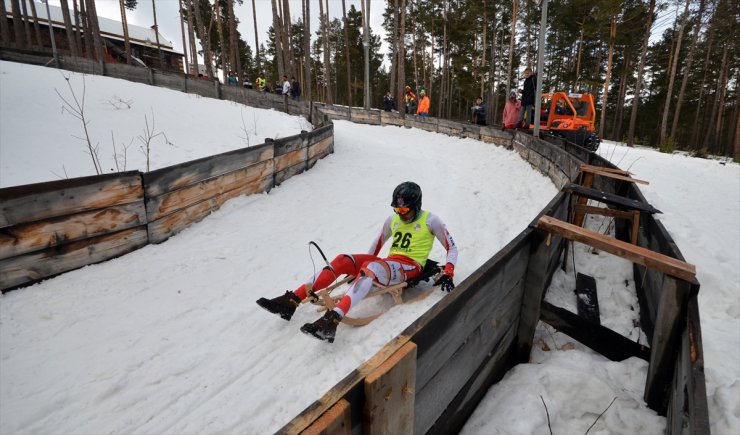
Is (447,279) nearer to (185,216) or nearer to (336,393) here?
(336,393)

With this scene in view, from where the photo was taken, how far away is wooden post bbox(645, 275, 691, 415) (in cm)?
232

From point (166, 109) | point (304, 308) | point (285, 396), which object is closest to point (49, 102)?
point (166, 109)

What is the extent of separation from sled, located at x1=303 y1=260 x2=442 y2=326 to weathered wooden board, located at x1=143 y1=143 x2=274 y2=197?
299cm

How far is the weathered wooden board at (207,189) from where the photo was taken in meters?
5.16

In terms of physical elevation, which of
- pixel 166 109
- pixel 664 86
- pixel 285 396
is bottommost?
pixel 285 396

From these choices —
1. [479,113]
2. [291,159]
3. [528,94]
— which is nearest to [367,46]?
[479,113]

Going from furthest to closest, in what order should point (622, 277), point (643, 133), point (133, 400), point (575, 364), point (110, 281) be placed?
point (643, 133)
point (622, 277)
point (110, 281)
point (575, 364)
point (133, 400)

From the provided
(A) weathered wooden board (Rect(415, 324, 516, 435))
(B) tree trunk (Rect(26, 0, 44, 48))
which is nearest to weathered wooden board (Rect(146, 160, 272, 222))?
(A) weathered wooden board (Rect(415, 324, 516, 435))

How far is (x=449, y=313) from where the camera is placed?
192cm

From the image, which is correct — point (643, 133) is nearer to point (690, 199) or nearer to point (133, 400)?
point (690, 199)

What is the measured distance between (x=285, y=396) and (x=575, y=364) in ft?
8.00

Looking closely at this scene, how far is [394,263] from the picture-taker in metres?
3.95

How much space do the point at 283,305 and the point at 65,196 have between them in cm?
289

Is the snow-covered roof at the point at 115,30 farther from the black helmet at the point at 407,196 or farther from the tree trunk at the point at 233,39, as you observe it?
the black helmet at the point at 407,196
